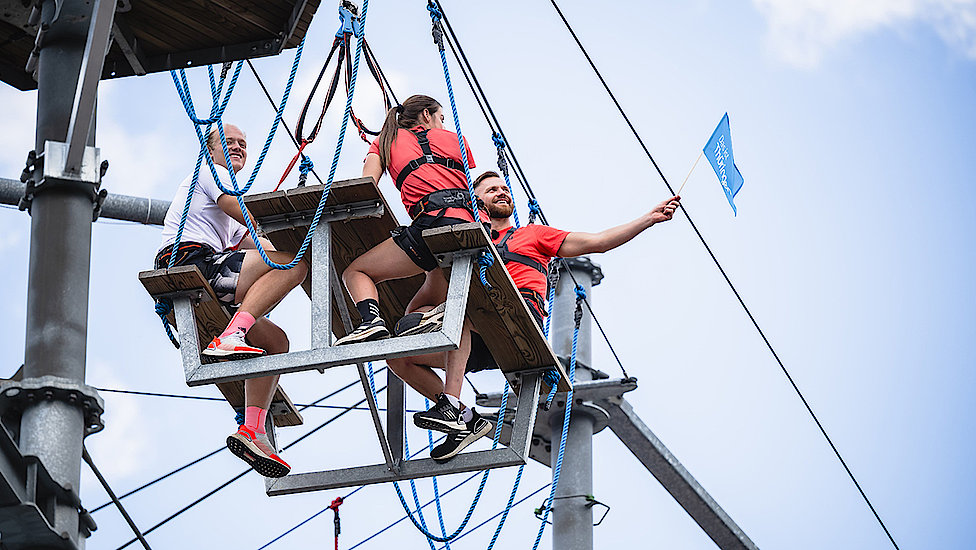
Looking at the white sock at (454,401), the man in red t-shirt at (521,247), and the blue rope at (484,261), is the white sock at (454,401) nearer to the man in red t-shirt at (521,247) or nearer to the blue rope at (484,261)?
the man in red t-shirt at (521,247)

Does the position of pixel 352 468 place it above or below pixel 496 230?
below

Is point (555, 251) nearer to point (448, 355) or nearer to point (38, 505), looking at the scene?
point (448, 355)

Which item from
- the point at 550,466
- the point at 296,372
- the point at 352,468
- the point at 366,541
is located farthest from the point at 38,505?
the point at 366,541

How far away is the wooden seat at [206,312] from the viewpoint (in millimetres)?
5996

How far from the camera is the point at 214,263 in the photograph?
6336 millimetres

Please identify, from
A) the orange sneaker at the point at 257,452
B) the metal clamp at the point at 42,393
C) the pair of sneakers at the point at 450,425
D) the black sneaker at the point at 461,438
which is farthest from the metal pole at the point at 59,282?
the black sneaker at the point at 461,438

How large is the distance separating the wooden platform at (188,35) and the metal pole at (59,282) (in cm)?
78

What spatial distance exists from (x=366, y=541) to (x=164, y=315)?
5.08m

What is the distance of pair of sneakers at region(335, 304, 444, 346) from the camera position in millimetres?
5781

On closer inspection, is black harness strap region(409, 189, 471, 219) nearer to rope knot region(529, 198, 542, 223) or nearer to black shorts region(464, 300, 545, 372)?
black shorts region(464, 300, 545, 372)

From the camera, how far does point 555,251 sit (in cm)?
707

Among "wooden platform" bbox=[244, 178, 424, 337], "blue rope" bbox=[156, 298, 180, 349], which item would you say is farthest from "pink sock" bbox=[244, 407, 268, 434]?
"wooden platform" bbox=[244, 178, 424, 337]

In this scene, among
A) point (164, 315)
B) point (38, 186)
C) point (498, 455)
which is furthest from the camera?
point (498, 455)

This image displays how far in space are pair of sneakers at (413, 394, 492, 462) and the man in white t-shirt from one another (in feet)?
2.07
